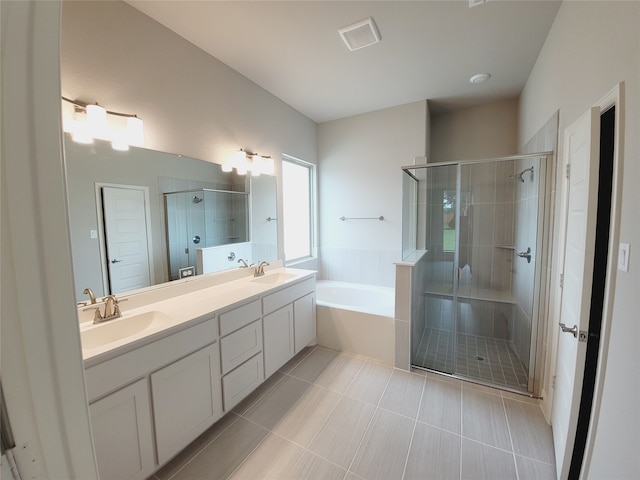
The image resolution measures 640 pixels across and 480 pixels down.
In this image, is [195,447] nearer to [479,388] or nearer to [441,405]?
[441,405]

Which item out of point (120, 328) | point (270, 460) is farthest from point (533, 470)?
point (120, 328)

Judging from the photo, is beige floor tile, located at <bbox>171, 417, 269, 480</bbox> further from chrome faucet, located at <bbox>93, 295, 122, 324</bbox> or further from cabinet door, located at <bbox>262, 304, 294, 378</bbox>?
chrome faucet, located at <bbox>93, 295, 122, 324</bbox>

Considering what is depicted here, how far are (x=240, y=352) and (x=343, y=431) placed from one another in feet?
2.93

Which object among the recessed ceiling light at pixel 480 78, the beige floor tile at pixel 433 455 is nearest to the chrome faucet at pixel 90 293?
the beige floor tile at pixel 433 455

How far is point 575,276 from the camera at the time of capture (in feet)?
4.33

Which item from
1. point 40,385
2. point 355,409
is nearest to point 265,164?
point 355,409

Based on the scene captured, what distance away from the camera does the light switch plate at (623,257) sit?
94cm

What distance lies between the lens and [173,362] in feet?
4.77

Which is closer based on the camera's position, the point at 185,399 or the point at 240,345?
the point at 185,399

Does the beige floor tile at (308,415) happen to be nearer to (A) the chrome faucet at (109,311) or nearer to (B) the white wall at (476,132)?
(A) the chrome faucet at (109,311)

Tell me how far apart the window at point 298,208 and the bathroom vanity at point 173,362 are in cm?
Result: 142

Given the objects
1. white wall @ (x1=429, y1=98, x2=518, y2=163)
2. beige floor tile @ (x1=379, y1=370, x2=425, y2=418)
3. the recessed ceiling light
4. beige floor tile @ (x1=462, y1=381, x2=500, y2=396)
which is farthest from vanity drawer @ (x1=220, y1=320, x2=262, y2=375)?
white wall @ (x1=429, y1=98, x2=518, y2=163)

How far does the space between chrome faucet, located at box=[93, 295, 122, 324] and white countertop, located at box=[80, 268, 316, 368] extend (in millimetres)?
37

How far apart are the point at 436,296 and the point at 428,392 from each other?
1.16 meters
